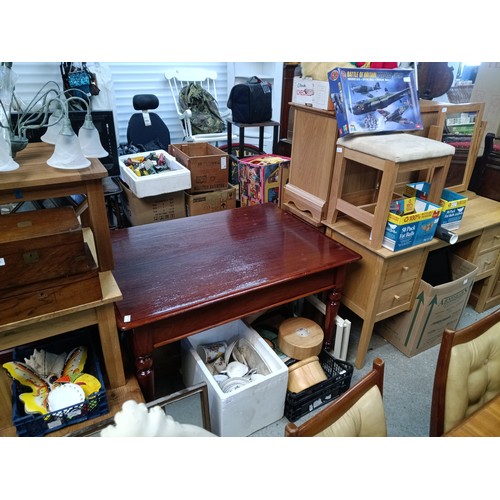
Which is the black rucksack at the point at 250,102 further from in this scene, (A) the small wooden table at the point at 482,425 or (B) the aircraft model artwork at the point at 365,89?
(A) the small wooden table at the point at 482,425

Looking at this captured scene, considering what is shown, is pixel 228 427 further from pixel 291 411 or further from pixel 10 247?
pixel 10 247

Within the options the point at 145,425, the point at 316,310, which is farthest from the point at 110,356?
the point at 316,310

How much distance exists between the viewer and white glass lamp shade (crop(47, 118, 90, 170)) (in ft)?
3.56

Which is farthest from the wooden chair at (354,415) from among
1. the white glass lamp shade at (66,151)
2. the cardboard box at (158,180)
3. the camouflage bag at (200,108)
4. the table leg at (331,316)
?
the camouflage bag at (200,108)

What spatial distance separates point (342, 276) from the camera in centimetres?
178

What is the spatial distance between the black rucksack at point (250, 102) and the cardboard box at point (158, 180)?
0.64 metres

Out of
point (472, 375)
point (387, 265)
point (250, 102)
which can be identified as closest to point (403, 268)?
point (387, 265)

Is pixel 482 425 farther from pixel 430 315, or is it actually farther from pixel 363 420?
pixel 430 315

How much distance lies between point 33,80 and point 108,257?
3.19 m

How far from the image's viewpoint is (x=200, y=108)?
158 inches

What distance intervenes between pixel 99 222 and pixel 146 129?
2.42 meters

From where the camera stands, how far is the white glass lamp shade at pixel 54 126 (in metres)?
1.16

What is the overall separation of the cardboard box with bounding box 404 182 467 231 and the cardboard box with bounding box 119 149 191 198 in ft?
4.90

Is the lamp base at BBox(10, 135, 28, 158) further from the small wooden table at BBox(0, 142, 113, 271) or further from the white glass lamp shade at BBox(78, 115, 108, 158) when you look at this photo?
the white glass lamp shade at BBox(78, 115, 108, 158)
